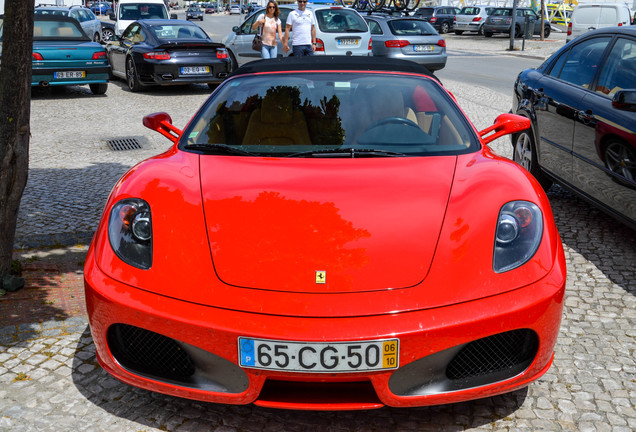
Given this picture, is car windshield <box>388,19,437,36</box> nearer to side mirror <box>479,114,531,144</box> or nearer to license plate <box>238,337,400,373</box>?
side mirror <box>479,114,531,144</box>

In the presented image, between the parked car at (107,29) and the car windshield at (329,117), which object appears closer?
the car windshield at (329,117)

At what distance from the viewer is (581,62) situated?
5703mm

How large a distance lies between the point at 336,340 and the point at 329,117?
1789mm

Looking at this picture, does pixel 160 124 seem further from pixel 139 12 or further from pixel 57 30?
pixel 139 12

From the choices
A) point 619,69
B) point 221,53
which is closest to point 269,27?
point 221,53

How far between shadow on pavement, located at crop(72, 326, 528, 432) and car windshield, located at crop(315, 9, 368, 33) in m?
13.3

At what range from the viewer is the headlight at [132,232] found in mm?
2900

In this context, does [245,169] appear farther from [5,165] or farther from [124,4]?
[124,4]

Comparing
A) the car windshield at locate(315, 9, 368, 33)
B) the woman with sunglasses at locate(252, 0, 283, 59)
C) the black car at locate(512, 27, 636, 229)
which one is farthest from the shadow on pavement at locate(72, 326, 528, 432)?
the car windshield at locate(315, 9, 368, 33)

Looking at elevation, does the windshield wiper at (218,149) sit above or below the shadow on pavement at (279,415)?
above

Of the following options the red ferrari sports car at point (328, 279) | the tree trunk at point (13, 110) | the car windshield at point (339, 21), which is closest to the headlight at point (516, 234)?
the red ferrari sports car at point (328, 279)

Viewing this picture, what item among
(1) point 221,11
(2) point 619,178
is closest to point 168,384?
(2) point 619,178

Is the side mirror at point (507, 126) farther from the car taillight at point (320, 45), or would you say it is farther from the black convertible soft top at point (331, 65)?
the car taillight at point (320, 45)

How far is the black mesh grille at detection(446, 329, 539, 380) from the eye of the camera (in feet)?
8.64
